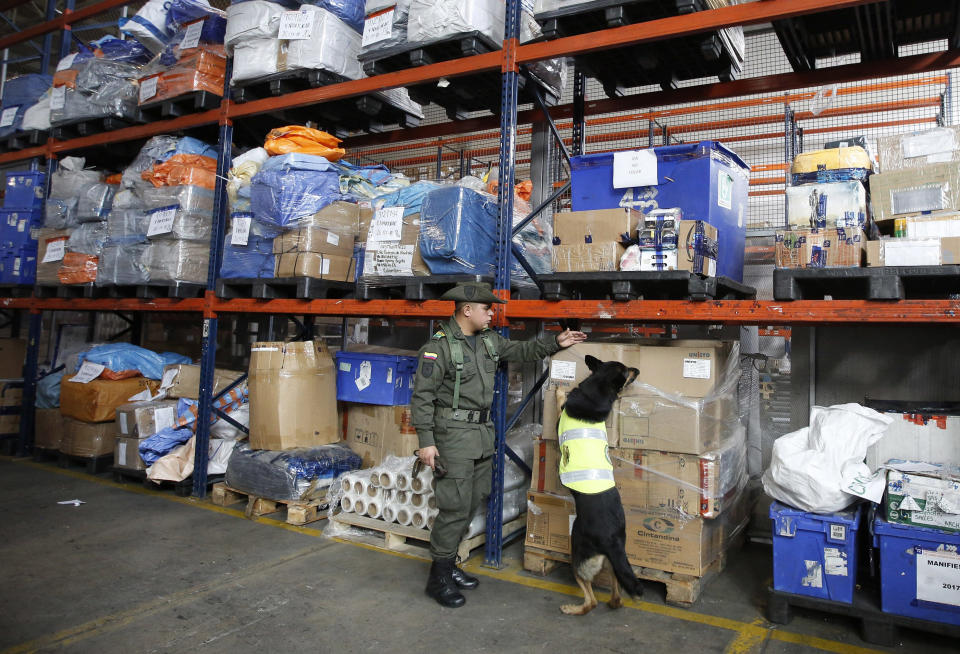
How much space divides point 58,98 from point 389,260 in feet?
17.6

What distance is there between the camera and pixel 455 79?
17.4ft

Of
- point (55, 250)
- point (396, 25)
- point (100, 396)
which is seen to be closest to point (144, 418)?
point (100, 396)

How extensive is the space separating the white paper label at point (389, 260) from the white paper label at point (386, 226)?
61 mm

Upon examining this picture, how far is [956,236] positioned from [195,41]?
6.34 meters

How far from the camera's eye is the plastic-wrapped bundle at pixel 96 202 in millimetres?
6770

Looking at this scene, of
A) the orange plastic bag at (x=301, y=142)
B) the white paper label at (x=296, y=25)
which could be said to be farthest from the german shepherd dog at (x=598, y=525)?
the white paper label at (x=296, y=25)

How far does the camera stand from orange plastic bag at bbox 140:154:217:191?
6051mm

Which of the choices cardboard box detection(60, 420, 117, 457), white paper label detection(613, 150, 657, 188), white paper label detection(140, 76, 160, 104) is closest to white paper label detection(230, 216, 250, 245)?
white paper label detection(140, 76, 160, 104)

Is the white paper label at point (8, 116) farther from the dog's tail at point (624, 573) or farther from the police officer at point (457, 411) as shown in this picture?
the dog's tail at point (624, 573)

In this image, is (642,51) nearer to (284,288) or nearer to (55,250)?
(284,288)

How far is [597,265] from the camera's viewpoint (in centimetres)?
378

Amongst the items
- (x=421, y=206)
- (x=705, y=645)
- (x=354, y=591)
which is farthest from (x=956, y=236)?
(x=354, y=591)

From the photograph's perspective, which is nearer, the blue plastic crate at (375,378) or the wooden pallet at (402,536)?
the wooden pallet at (402,536)

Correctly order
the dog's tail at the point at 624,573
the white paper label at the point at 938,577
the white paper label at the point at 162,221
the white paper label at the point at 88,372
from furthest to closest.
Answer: the white paper label at the point at 88,372 < the white paper label at the point at 162,221 < the dog's tail at the point at 624,573 < the white paper label at the point at 938,577
